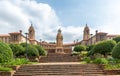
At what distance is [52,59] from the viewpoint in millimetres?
51594

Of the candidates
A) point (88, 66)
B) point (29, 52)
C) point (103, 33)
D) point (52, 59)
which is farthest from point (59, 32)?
point (88, 66)

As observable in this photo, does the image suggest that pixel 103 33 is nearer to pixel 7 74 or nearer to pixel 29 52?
pixel 29 52

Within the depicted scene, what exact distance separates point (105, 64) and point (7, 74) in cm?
868

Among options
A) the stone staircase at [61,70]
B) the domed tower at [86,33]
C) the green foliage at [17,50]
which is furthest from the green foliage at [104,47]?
the domed tower at [86,33]

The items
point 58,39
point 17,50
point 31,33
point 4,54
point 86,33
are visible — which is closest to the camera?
point 4,54

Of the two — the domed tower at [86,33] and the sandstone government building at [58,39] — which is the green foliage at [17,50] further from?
the domed tower at [86,33]

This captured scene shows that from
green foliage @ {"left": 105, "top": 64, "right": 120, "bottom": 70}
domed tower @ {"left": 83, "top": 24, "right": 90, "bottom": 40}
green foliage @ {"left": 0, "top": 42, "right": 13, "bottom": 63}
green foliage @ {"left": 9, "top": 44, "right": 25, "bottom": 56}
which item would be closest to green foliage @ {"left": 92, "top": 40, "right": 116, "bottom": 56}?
green foliage @ {"left": 9, "top": 44, "right": 25, "bottom": 56}

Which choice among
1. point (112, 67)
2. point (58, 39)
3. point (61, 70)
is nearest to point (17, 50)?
point (61, 70)

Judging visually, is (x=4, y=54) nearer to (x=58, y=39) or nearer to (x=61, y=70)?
(x=61, y=70)

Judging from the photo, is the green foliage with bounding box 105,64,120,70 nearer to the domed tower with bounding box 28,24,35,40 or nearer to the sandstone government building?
the sandstone government building

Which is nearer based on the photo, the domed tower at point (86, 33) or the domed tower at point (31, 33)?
the domed tower at point (86, 33)

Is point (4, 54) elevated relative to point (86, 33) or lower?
lower

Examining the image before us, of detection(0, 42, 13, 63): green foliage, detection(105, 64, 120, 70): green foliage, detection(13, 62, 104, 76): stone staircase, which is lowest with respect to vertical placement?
detection(13, 62, 104, 76): stone staircase

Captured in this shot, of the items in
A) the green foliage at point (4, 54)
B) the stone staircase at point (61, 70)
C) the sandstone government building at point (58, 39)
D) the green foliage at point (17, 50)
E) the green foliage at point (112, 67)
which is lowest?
the stone staircase at point (61, 70)
